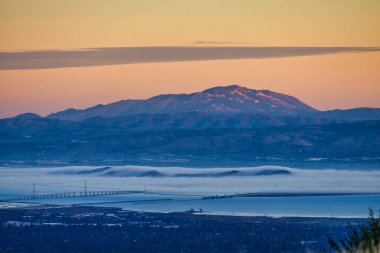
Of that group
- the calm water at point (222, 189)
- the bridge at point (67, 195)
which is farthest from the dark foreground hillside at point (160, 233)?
the bridge at point (67, 195)

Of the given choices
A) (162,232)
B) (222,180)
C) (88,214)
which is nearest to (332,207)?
(88,214)

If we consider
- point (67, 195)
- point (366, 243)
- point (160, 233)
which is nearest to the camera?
point (366, 243)

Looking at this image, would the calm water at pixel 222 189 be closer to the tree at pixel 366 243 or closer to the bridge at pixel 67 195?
the bridge at pixel 67 195

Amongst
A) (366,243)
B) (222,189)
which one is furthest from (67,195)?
(366,243)

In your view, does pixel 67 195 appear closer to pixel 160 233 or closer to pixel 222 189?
pixel 222 189

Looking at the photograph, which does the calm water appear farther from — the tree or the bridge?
the tree

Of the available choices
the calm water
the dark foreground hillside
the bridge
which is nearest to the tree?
the dark foreground hillside

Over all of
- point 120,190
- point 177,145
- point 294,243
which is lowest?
point 294,243

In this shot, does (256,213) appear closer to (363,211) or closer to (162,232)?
(363,211)
